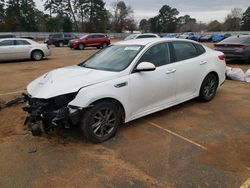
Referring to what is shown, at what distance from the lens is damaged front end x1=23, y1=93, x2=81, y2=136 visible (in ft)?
13.3

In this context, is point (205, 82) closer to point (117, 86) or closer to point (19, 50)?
point (117, 86)

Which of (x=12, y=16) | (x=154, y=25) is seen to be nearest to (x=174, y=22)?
(x=154, y=25)

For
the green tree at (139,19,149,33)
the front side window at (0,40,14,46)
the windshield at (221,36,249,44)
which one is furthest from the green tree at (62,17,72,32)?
the windshield at (221,36,249,44)

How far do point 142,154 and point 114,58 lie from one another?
6.67 ft

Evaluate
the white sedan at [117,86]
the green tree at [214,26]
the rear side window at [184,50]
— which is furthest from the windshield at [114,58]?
the green tree at [214,26]

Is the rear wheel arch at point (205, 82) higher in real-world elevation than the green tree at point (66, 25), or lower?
lower

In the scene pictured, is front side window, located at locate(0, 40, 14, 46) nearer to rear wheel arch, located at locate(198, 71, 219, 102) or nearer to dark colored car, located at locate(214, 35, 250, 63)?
dark colored car, located at locate(214, 35, 250, 63)

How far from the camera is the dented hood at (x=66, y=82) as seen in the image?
4211 mm

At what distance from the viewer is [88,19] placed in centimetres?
7200

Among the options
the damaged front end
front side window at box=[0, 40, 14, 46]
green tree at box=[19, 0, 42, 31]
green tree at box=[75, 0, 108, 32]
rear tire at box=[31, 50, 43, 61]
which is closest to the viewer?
the damaged front end

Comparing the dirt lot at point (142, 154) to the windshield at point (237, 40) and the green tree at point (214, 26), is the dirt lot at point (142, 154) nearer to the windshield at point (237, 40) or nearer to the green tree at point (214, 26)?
the windshield at point (237, 40)

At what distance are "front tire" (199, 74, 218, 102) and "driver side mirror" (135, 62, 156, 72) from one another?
1990 millimetres

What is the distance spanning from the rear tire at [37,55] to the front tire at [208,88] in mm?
12652

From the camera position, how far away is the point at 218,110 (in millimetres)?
5973
